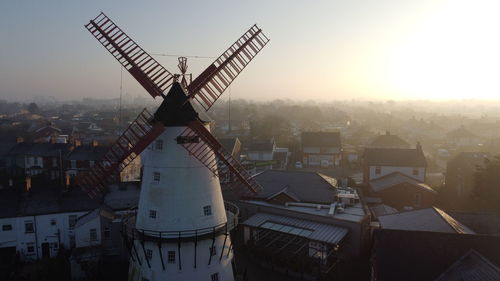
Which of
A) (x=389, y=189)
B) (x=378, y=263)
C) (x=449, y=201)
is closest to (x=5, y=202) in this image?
(x=378, y=263)

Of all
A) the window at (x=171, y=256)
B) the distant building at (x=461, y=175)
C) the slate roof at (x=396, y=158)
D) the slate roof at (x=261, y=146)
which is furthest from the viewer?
the slate roof at (x=261, y=146)

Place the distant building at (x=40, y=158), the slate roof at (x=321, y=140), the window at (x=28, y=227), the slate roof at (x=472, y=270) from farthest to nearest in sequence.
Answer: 1. the slate roof at (x=321, y=140)
2. the distant building at (x=40, y=158)
3. the window at (x=28, y=227)
4. the slate roof at (x=472, y=270)

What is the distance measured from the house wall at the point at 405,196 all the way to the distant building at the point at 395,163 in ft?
16.3

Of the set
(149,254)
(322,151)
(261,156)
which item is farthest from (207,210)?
(322,151)

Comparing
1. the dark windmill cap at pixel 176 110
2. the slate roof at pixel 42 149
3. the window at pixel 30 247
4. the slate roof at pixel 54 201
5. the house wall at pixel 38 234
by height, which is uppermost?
the dark windmill cap at pixel 176 110

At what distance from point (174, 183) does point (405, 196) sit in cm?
2470

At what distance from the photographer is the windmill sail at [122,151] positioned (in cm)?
1330

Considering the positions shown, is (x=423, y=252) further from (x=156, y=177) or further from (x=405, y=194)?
(x=405, y=194)

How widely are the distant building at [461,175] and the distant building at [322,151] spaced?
18.0 meters

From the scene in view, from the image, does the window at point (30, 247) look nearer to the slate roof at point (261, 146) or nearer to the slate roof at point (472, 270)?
the slate roof at point (472, 270)

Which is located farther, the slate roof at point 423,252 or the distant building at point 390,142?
the distant building at point 390,142

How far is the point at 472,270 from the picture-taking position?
40.9ft

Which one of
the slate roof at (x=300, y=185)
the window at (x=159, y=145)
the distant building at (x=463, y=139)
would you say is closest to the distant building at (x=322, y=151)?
the slate roof at (x=300, y=185)

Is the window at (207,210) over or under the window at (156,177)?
under
